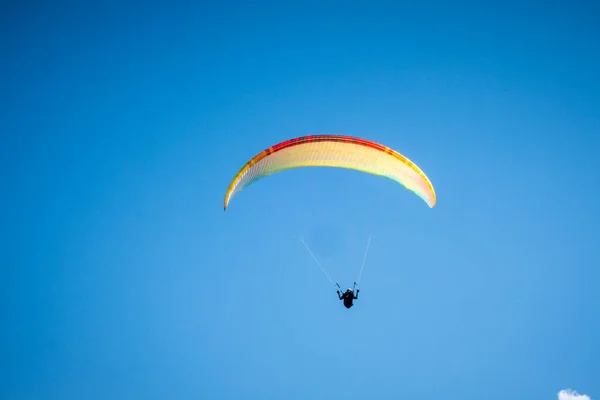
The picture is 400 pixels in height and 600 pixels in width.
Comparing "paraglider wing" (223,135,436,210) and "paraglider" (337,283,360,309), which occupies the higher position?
"paraglider wing" (223,135,436,210)

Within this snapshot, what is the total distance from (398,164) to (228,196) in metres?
5.75

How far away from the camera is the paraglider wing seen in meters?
18.4

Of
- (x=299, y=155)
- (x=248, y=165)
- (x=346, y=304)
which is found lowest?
(x=346, y=304)

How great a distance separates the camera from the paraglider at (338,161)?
18.4 metres

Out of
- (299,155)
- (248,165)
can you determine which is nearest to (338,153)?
(299,155)

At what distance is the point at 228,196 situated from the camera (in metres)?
18.4

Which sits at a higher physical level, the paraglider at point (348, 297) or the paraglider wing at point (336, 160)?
the paraglider wing at point (336, 160)

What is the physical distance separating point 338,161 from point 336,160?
0.09 meters

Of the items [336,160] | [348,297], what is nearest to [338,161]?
[336,160]

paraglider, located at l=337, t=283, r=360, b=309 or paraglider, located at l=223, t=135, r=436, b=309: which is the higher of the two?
paraglider, located at l=223, t=135, r=436, b=309

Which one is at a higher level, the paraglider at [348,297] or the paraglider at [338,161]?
the paraglider at [338,161]

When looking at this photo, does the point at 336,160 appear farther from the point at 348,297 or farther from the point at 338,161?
the point at 348,297

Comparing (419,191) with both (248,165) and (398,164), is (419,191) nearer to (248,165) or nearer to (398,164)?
(398,164)

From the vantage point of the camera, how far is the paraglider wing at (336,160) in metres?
18.4
